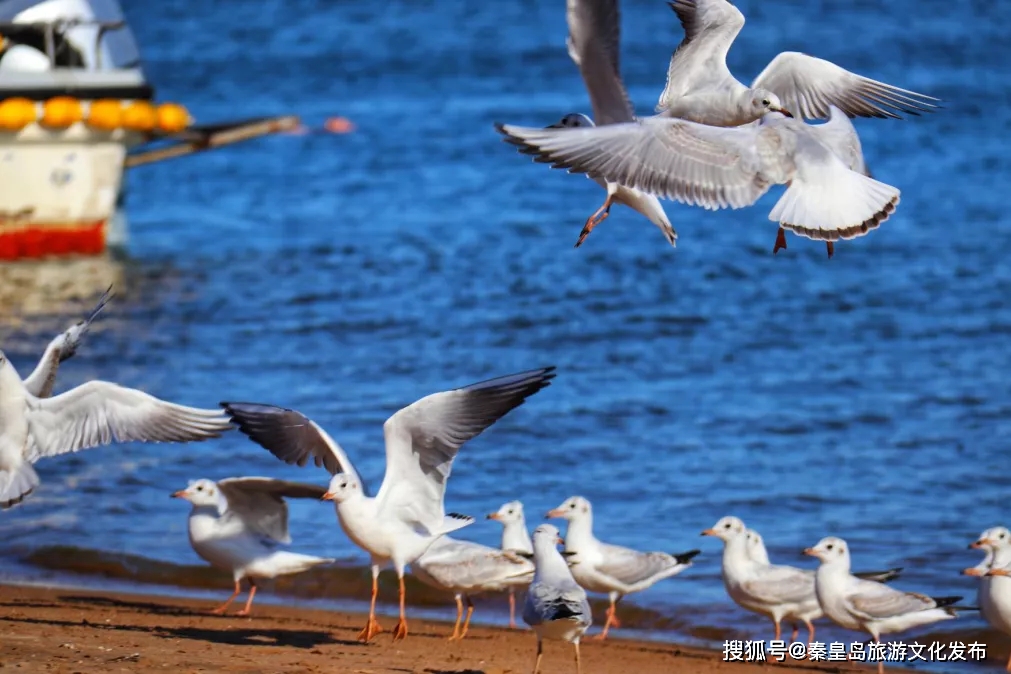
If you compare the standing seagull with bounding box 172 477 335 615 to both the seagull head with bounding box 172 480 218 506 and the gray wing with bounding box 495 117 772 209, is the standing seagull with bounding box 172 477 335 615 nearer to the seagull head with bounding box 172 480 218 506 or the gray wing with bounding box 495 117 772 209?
the seagull head with bounding box 172 480 218 506

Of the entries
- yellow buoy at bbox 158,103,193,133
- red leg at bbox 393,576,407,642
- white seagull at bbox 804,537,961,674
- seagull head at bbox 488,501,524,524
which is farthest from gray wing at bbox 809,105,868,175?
yellow buoy at bbox 158,103,193,133

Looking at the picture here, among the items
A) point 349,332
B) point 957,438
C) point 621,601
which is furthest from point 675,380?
point 621,601

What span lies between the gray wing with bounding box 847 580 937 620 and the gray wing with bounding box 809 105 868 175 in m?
1.67

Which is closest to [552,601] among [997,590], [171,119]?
[997,590]

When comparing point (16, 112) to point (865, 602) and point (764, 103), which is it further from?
point (865, 602)

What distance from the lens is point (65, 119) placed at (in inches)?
619

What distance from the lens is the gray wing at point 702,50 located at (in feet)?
23.8

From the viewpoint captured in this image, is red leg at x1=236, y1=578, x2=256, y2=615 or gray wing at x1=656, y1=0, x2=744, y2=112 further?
red leg at x1=236, y1=578, x2=256, y2=615

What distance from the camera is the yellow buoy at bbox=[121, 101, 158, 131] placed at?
16.0m

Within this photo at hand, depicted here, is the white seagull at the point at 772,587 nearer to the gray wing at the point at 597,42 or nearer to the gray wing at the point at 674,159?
the gray wing at the point at 674,159

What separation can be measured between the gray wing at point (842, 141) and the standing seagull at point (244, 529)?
2.67 meters

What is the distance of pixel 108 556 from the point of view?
28.2 feet

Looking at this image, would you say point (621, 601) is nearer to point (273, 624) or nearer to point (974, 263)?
point (273, 624)

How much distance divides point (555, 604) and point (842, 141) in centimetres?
Answer: 219
